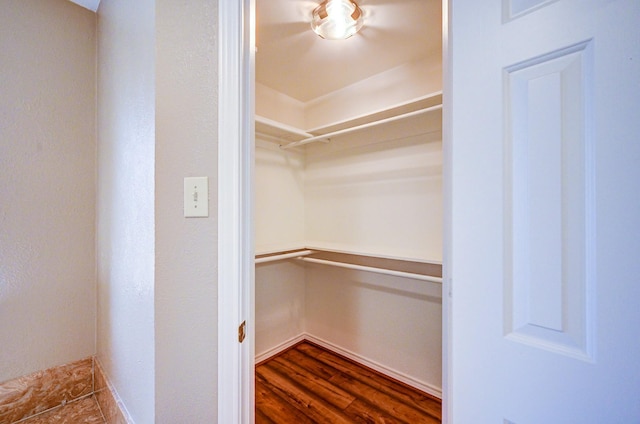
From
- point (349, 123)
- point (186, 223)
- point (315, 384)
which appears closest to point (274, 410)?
point (315, 384)

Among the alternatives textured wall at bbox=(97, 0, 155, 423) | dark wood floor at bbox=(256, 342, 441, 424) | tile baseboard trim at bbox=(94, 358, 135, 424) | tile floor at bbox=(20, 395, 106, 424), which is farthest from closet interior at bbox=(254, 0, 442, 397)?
tile floor at bbox=(20, 395, 106, 424)

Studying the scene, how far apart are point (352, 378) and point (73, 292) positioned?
184cm

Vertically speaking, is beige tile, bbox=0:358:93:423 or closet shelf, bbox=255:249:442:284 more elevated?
closet shelf, bbox=255:249:442:284

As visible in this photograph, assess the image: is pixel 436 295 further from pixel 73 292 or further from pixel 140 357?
pixel 73 292

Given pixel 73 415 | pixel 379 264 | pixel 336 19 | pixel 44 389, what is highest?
pixel 336 19

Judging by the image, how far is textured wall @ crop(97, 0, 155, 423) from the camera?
759mm

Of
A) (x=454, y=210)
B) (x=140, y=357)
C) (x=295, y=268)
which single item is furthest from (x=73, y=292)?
(x=454, y=210)

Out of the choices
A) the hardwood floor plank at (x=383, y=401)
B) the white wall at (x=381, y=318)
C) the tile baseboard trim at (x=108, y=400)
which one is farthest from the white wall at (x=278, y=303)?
the tile baseboard trim at (x=108, y=400)

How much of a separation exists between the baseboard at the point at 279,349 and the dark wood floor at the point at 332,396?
0.15ft

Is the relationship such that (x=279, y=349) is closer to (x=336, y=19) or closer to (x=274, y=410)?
(x=274, y=410)

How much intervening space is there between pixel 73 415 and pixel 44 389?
19 cm

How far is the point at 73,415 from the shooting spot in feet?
3.73

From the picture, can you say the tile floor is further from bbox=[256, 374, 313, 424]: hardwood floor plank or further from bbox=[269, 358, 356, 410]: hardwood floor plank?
bbox=[269, 358, 356, 410]: hardwood floor plank

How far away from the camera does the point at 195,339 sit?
768 millimetres
